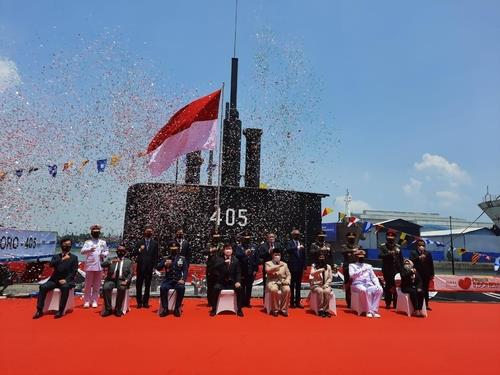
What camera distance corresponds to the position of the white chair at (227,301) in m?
8.02

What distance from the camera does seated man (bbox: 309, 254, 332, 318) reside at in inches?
325

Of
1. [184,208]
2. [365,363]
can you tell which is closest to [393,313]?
[365,363]

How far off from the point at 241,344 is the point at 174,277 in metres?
3.05

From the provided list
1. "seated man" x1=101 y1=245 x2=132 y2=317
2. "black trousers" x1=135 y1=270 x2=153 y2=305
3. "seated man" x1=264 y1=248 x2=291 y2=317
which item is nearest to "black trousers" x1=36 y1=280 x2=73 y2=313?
"seated man" x1=101 y1=245 x2=132 y2=317

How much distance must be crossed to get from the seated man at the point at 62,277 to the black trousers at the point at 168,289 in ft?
6.41

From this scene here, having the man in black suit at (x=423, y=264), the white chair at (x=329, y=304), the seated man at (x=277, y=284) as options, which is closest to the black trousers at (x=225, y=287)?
the seated man at (x=277, y=284)

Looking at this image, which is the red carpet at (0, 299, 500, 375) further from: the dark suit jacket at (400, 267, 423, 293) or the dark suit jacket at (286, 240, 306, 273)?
the dark suit jacket at (286, 240, 306, 273)

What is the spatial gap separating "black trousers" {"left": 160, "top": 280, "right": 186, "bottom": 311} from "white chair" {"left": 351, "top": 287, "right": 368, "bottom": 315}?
163 inches

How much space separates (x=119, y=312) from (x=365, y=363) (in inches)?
202

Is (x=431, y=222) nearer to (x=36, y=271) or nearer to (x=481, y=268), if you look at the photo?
(x=481, y=268)

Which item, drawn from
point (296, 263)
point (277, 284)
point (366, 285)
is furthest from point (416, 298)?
point (277, 284)

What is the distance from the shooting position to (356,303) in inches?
343

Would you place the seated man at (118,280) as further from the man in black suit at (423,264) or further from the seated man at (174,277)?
the man in black suit at (423,264)

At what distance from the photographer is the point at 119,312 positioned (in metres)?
7.57
